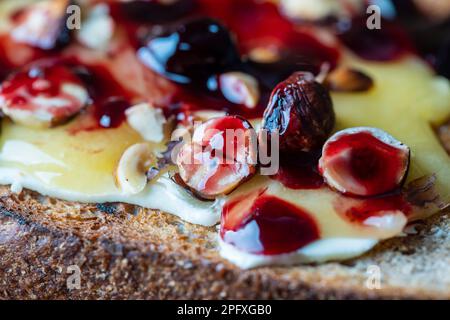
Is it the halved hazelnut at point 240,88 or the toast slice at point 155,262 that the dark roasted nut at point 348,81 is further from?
the toast slice at point 155,262

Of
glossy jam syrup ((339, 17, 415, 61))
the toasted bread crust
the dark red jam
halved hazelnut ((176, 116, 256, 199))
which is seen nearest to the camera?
the toasted bread crust

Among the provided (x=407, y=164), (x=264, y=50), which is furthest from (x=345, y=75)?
(x=407, y=164)

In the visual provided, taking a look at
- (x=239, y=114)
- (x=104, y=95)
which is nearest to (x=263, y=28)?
(x=239, y=114)

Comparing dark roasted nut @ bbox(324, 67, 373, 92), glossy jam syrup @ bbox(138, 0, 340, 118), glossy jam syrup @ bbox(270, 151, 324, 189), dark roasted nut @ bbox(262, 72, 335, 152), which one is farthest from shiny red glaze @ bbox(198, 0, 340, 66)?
glossy jam syrup @ bbox(270, 151, 324, 189)

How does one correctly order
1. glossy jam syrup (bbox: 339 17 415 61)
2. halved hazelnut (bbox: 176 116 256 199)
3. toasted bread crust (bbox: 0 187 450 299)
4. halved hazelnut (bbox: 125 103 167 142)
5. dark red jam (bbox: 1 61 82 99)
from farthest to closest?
glossy jam syrup (bbox: 339 17 415 61) < dark red jam (bbox: 1 61 82 99) < halved hazelnut (bbox: 125 103 167 142) < halved hazelnut (bbox: 176 116 256 199) < toasted bread crust (bbox: 0 187 450 299)

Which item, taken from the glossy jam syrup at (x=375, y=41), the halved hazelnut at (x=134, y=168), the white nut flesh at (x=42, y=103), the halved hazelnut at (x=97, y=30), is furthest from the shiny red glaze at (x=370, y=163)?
the halved hazelnut at (x=97, y=30)

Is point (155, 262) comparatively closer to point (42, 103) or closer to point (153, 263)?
point (153, 263)

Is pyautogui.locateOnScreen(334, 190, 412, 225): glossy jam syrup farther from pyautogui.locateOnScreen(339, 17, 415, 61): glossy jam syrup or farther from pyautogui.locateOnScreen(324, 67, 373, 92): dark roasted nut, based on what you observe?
pyautogui.locateOnScreen(339, 17, 415, 61): glossy jam syrup
